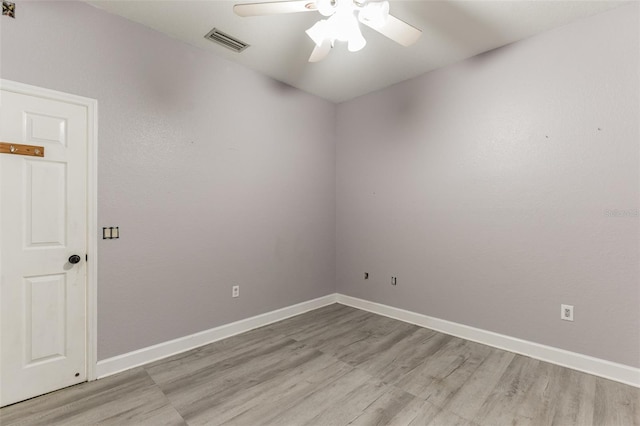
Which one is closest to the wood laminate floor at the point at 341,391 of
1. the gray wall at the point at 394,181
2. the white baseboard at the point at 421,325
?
the white baseboard at the point at 421,325

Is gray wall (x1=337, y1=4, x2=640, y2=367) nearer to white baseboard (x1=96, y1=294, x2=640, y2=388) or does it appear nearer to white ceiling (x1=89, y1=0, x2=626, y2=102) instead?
white baseboard (x1=96, y1=294, x2=640, y2=388)

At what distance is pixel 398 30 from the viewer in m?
2.02

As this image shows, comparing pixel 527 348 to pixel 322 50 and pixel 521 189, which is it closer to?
pixel 521 189

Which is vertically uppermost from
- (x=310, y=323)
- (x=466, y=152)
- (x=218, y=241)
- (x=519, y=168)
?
(x=466, y=152)

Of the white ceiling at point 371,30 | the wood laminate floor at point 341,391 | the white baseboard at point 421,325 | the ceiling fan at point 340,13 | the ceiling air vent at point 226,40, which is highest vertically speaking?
the white ceiling at point 371,30

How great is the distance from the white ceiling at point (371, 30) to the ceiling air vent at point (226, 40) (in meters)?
0.05

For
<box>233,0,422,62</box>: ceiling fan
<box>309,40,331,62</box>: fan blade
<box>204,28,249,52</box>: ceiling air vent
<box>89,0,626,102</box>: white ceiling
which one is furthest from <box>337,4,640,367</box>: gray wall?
<box>204,28,249,52</box>: ceiling air vent

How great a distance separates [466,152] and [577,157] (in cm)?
91

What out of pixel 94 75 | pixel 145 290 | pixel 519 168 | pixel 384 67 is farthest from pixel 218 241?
pixel 519 168

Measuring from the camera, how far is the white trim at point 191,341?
7.88 ft

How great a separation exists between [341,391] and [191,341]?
1562 millimetres

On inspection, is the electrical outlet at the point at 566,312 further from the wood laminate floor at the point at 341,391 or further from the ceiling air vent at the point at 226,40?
the ceiling air vent at the point at 226,40

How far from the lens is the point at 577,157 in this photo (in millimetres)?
2504

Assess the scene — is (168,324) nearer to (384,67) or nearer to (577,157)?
(384,67)
